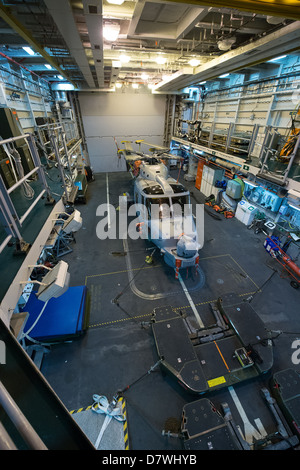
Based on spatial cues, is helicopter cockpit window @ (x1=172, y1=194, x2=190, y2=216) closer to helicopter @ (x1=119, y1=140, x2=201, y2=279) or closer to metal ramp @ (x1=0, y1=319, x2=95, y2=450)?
helicopter @ (x1=119, y1=140, x2=201, y2=279)

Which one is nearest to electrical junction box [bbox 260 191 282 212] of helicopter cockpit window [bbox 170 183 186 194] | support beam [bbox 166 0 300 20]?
helicopter cockpit window [bbox 170 183 186 194]

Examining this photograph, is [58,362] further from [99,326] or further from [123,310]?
[123,310]

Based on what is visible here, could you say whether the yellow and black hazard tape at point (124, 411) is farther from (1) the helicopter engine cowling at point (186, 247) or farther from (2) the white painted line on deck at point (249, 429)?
(1) the helicopter engine cowling at point (186, 247)

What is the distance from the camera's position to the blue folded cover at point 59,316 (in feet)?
17.3

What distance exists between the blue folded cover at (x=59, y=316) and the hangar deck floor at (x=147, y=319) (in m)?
0.52

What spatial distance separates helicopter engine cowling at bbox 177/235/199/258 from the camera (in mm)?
6809

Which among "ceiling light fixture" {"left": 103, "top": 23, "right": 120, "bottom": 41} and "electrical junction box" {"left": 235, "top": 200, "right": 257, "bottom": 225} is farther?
"electrical junction box" {"left": 235, "top": 200, "right": 257, "bottom": 225}

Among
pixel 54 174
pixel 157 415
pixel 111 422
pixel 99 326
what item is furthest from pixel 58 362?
pixel 54 174

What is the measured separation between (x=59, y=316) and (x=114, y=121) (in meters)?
18.4

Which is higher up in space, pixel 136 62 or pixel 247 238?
pixel 136 62

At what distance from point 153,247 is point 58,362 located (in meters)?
5.72

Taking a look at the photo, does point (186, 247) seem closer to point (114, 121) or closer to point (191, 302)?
point (191, 302)

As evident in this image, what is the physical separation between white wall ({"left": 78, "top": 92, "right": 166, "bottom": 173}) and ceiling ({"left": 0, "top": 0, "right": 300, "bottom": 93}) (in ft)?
26.7

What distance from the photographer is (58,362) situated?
16.8ft
